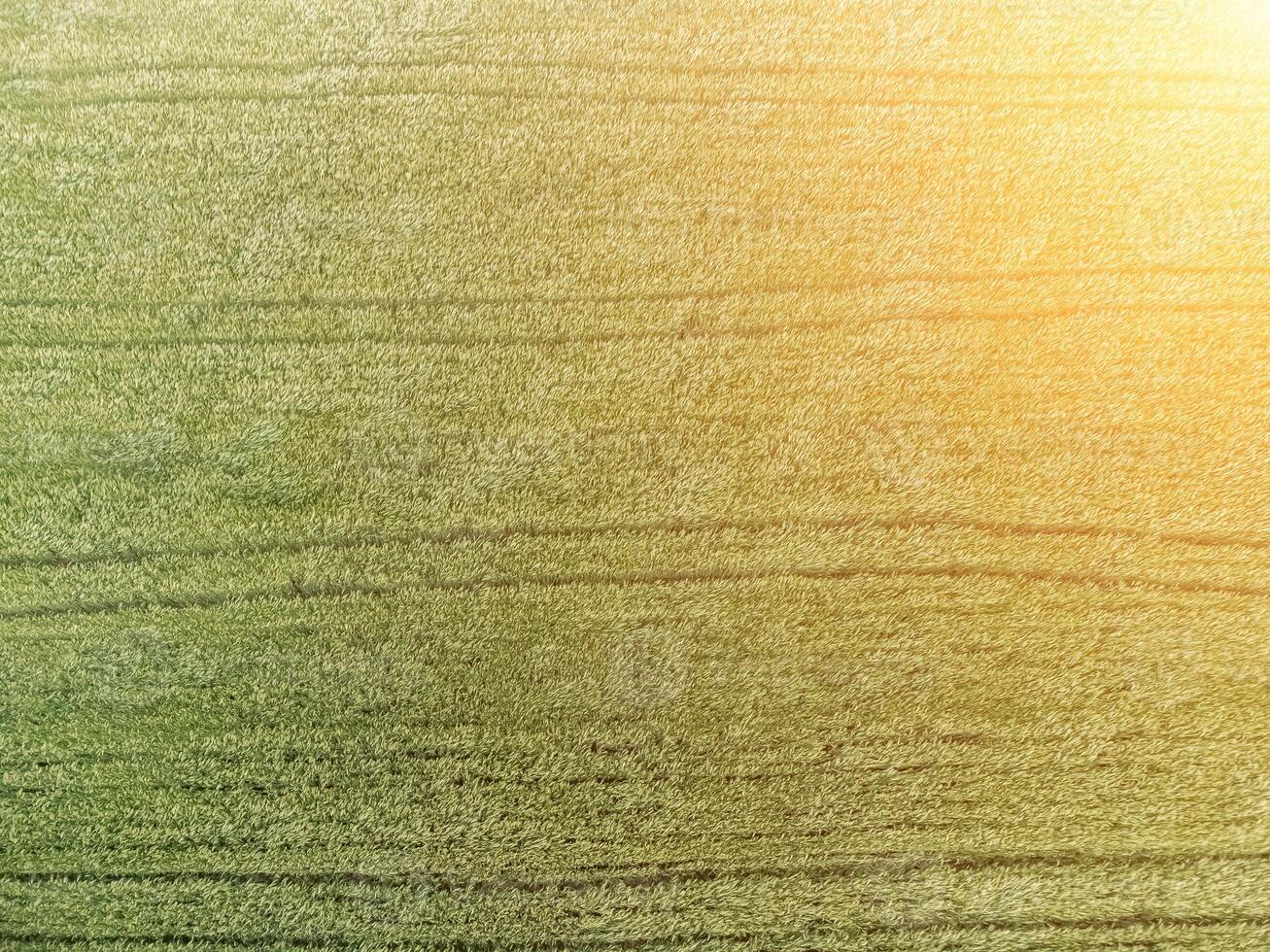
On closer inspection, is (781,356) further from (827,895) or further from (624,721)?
(827,895)

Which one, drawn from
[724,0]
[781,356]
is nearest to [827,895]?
[781,356]

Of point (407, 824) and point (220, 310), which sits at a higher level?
point (220, 310)

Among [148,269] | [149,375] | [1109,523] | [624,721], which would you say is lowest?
[624,721]

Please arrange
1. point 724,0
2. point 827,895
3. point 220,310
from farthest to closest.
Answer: point 724,0 < point 220,310 < point 827,895

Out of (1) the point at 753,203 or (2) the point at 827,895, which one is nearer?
(2) the point at 827,895

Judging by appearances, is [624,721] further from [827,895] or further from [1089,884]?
[1089,884]

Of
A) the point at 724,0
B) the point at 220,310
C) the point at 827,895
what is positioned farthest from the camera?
the point at 724,0
